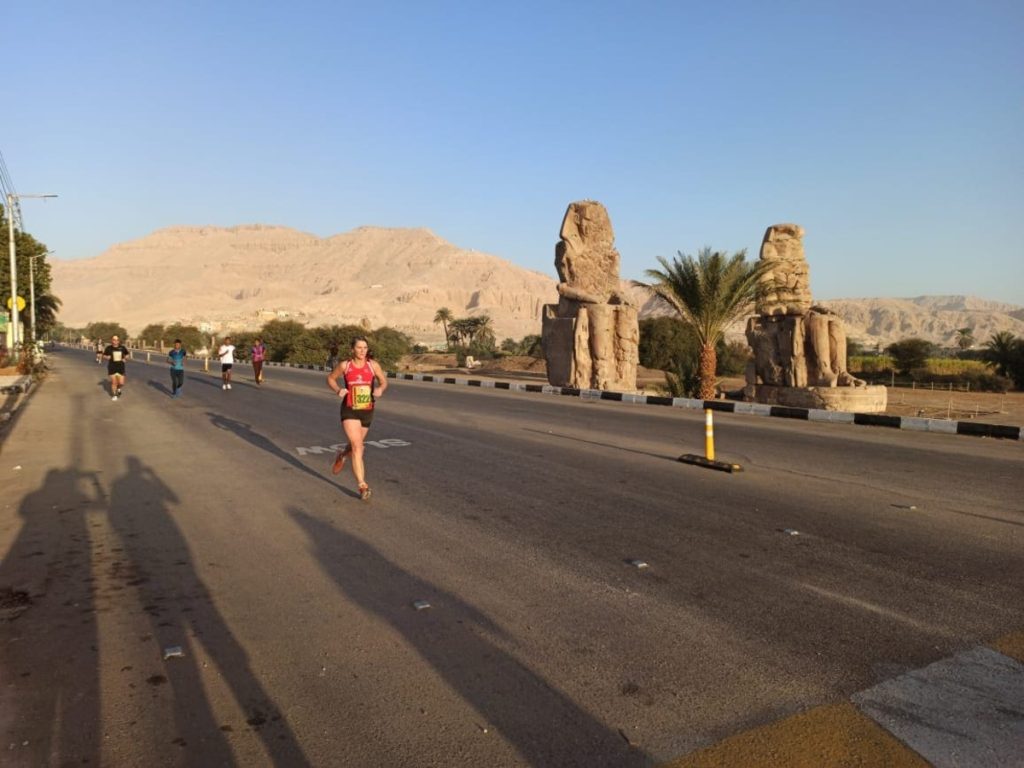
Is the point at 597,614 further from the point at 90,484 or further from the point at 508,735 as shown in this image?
the point at 90,484

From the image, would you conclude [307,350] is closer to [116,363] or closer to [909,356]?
[116,363]

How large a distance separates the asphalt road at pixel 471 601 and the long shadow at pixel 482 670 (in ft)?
0.05

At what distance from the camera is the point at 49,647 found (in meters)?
3.88

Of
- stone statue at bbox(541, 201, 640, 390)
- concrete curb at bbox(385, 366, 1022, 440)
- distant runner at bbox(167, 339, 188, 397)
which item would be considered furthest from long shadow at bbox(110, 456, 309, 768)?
stone statue at bbox(541, 201, 640, 390)

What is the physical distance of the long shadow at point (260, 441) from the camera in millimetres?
8781

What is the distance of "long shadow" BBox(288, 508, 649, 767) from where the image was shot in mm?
2906

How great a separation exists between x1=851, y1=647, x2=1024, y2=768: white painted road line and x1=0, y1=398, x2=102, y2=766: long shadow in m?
3.28

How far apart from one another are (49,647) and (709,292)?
66.8ft

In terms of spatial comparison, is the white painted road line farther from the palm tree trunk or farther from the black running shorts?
the palm tree trunk

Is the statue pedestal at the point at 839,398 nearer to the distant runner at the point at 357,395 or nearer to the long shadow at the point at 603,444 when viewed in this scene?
the long shadow at the point at 603,444

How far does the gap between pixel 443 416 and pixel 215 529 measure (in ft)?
32.8

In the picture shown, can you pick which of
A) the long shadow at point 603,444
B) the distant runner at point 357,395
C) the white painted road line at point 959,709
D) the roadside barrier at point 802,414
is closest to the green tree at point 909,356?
the roadside barrier at point 802,414

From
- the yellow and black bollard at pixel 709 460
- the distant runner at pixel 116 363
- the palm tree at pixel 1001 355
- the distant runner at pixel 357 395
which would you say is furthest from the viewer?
the palm tree at pixel 1001 355

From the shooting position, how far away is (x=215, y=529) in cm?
640
